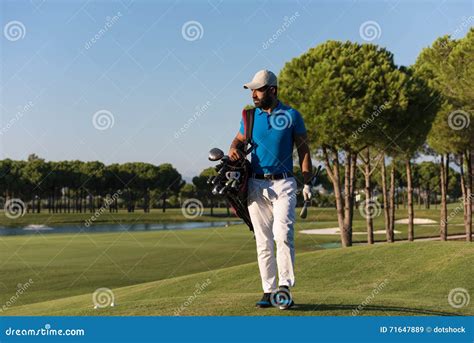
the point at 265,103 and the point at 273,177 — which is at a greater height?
the point at 265,103

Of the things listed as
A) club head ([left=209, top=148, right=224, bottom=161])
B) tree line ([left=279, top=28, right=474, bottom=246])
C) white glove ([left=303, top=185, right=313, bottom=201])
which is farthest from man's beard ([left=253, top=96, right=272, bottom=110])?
tree line ([left=279, top=28, right=474, bottom=246])

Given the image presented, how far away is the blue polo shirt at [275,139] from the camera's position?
8.11m

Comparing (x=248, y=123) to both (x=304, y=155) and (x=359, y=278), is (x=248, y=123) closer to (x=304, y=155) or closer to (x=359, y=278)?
(x=304, y=155)

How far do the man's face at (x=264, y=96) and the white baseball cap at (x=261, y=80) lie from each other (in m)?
0.08

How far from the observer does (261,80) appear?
26.5 feet

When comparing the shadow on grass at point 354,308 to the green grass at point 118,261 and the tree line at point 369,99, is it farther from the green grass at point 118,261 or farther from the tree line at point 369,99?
the tree line at point 369,99

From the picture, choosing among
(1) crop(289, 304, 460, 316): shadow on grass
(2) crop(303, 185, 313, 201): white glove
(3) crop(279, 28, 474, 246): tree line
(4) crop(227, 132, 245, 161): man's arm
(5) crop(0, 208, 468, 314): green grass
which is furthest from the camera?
(3) crop(279, 28, 474, 246): tree line

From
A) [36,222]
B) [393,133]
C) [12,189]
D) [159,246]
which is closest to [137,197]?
A: [12,189]

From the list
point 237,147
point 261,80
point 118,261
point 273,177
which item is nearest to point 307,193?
point 273,177

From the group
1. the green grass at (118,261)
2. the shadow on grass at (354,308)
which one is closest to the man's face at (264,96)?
the shadow on grass at (354,308)

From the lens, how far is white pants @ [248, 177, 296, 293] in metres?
8.02

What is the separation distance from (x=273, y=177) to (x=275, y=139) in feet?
1.86

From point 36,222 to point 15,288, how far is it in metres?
72.5

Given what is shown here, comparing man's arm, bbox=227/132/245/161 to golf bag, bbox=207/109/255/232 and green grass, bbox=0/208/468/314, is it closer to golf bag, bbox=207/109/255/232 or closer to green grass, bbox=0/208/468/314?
golf bag, bbox=207/109/255/232
